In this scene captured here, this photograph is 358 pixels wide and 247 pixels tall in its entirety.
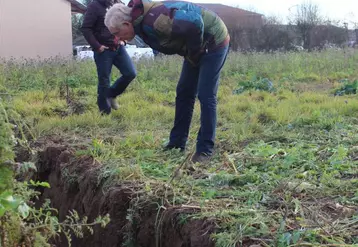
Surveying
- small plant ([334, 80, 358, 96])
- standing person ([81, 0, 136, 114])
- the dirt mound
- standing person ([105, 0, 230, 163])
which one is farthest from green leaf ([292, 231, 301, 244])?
small plant ([334, 80, 358, 96])

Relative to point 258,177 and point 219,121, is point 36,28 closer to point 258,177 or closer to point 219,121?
point 219,121

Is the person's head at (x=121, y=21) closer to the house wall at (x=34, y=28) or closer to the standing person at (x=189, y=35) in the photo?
the standing person at (x=189, y=35)

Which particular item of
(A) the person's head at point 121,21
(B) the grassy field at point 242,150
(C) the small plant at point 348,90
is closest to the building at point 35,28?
(B) the grassy field at point 242,150

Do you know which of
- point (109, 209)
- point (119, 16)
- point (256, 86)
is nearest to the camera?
point (109, 209)

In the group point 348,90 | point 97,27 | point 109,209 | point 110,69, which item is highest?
point 97,27

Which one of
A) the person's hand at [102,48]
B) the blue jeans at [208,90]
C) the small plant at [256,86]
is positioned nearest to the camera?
the blue jeans at [208,90]

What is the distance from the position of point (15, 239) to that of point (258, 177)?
76.2 inches

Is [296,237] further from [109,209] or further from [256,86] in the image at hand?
[256,86]

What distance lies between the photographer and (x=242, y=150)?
15.2 feet

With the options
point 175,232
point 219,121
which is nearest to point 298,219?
point 175,232

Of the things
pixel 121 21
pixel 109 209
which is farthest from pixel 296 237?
pixel 121 21

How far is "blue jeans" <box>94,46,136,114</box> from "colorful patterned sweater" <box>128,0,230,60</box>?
223cm

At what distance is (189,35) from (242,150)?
1237 millimetres

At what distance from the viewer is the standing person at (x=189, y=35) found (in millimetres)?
3979
